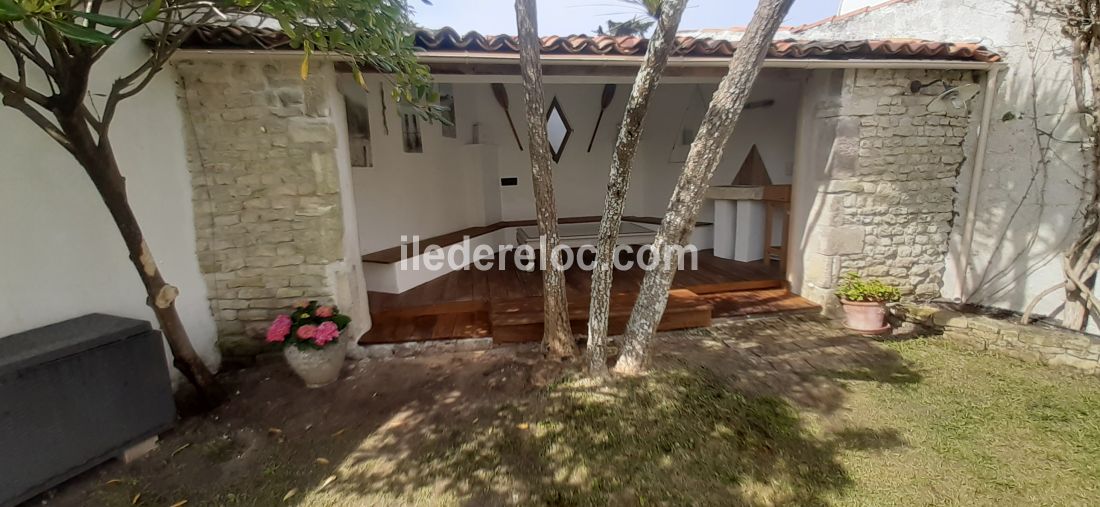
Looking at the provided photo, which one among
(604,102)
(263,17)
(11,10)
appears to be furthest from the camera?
(604,102)

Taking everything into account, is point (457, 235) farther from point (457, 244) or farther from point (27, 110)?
point (27, 110)

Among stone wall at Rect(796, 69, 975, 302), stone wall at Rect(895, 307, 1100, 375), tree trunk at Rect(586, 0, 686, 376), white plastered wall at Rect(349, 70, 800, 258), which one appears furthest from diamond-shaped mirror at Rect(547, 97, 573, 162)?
stone wall at Rect(895, 307, 1100, 375)

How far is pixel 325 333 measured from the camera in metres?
3.29

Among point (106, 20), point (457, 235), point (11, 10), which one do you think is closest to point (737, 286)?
point (457, 235)

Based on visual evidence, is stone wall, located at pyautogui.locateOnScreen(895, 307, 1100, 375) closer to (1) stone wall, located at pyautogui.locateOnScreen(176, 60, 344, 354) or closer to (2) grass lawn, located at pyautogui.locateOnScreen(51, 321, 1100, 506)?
(2) grass lawn, located at pyautogui.locateOnScreen(51, 321, 1100, 506)

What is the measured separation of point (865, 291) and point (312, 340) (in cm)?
495

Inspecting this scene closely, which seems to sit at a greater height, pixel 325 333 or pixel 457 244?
pixel 457 244

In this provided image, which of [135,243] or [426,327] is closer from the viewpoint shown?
[135,243]

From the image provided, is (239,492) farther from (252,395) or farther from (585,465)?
(585,465)

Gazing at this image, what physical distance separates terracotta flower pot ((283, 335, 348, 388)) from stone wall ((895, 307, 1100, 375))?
5.53m

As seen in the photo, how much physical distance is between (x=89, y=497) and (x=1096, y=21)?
7.69 metres

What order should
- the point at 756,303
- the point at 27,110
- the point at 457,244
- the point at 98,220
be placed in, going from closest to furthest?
the point at 27,110
the point at 98,220
the point at 756,303
the point at 457,244

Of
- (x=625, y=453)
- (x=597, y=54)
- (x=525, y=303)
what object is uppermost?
(x=597, y=54)

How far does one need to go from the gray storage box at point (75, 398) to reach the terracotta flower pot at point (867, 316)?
5.61 meters
